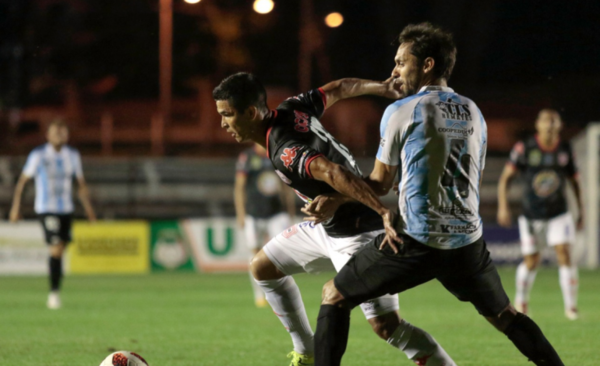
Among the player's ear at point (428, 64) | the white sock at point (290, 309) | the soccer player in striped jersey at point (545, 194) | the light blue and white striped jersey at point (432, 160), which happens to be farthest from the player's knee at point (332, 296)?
the soccer player in striped jersey at point (545, 194)

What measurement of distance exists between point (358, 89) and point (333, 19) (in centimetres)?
2178

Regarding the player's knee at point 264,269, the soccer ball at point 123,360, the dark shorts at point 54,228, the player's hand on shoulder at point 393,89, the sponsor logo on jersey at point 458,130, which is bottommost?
the soccer ball at point 123,360

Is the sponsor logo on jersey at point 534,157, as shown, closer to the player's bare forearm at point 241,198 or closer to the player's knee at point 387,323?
the player's bare forearm at point 241,198

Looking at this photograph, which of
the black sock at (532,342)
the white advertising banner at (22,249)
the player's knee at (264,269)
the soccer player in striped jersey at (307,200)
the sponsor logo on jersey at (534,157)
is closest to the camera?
the black sock at (532,342)

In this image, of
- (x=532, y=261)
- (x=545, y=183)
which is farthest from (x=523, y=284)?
(x=545, y=183)

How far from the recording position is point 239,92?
198 inches

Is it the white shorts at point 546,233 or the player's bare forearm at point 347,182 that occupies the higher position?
the player's bare forearm at point 347,182

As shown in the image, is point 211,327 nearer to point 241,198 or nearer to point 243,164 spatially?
point 241,198

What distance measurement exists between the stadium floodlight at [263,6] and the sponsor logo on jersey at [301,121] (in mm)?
21757

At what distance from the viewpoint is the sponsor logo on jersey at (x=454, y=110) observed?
4.44 meters

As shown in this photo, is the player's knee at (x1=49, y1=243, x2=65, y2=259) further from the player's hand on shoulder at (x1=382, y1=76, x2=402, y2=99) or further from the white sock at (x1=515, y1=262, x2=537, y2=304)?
the player's hand on shoulder at (x1=382, y1=76, x2=402, y2=99)

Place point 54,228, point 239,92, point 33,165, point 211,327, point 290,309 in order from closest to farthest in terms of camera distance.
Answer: point 239,92 → point 290,309 → point 211,327 → point 54,228 → point 33,165

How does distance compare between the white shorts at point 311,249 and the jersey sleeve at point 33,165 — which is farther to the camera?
the jersey sleeve at point 33,165

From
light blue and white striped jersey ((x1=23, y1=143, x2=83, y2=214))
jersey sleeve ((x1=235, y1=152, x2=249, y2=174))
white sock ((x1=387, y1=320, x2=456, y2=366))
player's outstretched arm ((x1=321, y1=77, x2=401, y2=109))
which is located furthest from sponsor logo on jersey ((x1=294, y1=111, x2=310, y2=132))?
light blue and white striped jersey ((x1=23, y1=143, x2=83, y2=214))
